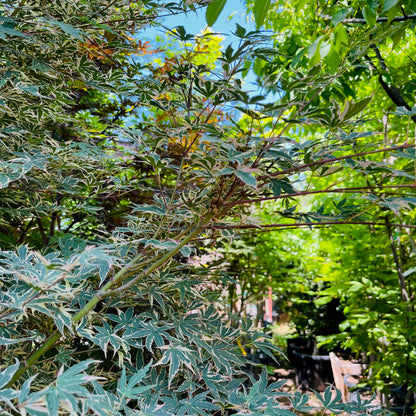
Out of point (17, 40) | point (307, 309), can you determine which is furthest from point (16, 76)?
point (307, 309)

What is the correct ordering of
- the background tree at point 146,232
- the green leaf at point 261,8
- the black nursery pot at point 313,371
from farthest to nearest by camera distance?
the black nursery pot at point 313,371, the background tree at point 146,232, the green leaf at point 261,8

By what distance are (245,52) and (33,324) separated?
0.96 metres

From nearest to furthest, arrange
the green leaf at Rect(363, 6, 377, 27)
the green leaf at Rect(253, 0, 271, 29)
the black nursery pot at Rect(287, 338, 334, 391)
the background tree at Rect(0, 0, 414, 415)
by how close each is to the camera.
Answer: the green leaf at Rect(253, 0, 271, 29), the background tree at Rect(0, 0, 414, 415), the green leaf at Rect(363, 6, 377, 27), the black nursery pot at Rect(287, 338, 334, 391)

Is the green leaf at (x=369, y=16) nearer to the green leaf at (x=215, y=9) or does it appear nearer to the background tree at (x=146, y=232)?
the background tree at (x=146, y=232)

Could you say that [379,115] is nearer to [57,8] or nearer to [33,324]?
[57,8]

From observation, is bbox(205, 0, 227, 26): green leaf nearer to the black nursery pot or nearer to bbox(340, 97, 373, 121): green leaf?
bbox(340, 97, 373, 121): green leaf

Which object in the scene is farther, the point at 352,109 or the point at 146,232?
the point at 146,232

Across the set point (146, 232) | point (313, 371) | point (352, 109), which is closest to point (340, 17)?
point (352, 109)

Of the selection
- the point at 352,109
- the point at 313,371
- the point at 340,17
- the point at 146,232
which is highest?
the point at 340,17

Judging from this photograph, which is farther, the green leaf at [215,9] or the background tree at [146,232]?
the background tree at [146,232]

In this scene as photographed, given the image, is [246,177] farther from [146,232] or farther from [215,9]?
[146,232]

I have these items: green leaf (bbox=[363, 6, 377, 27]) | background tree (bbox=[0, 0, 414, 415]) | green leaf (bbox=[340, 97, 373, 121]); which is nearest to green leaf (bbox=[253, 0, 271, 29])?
background tree (bbox=[0, 0, 414, 415])

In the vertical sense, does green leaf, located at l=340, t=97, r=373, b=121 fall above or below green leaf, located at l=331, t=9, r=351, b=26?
below

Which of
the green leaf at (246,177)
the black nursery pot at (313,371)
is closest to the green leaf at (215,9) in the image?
the green leaf at (246,177)
